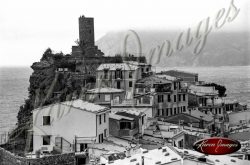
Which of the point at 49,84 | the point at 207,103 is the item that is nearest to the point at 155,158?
the point at 207,103

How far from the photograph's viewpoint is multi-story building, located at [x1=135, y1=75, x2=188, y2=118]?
142 feet

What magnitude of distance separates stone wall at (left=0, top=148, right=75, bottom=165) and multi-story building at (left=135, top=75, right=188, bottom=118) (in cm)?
1789

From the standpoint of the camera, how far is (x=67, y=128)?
28.7 m

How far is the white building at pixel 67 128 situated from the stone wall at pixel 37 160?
130 inches

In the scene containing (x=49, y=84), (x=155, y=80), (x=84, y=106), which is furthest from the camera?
(x=49, y=84)

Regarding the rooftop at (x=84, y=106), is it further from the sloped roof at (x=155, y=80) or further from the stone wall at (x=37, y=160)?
the sloped roof at (x=155, y=80)

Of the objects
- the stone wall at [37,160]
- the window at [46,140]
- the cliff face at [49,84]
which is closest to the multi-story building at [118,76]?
the cliff face at [49,84]

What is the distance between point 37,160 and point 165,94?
22.7 meters

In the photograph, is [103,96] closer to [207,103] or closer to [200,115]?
[200,115]

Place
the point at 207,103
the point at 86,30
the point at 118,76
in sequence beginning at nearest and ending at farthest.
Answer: the point at 207,103
the point at 118,76
the point at 86,30

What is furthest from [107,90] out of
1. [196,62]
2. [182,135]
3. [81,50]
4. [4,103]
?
[196,62]

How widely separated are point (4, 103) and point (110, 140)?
240 feet

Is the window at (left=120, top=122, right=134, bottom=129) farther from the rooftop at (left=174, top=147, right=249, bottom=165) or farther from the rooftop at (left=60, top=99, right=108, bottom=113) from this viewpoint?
the rooftop at (left=174, top=147, right=249, bottom=165)

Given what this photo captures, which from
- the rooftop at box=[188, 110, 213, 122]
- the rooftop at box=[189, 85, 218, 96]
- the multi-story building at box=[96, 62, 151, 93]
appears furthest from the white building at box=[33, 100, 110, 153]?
the rooftop at box=[189, 85, 218, 96]
